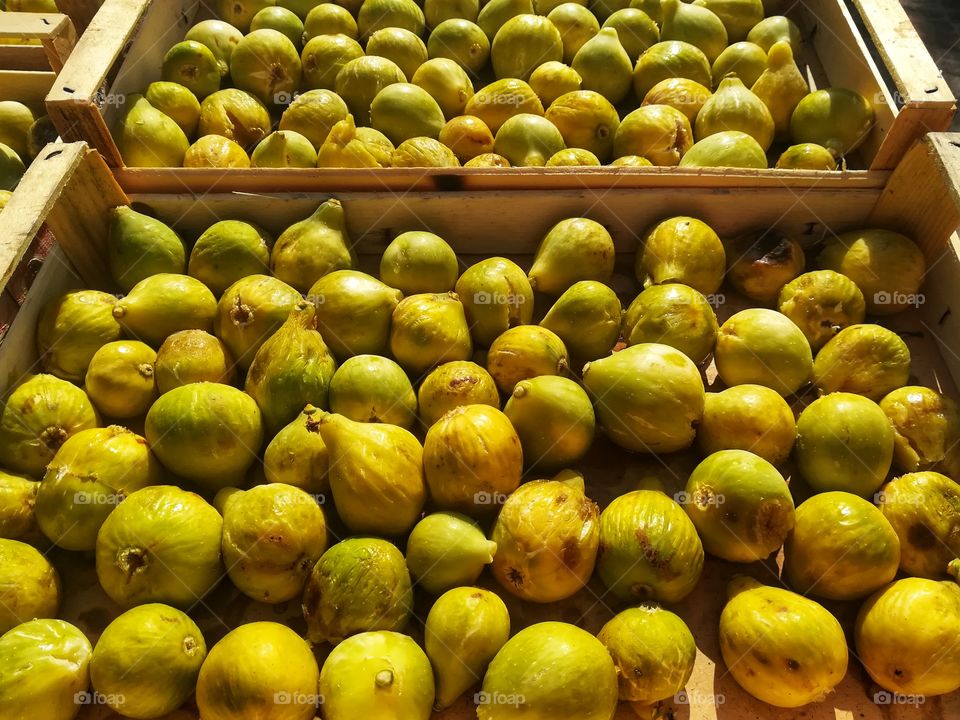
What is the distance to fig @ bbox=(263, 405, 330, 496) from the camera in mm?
3182

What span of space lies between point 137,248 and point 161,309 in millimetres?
488

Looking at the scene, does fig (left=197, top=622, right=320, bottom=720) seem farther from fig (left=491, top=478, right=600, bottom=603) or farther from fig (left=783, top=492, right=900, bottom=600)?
fig (left=783, top=492, right=900, bottom=600)

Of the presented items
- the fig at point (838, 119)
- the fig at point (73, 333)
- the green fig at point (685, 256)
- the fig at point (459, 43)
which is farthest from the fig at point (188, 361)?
the fig at point (838, 119)

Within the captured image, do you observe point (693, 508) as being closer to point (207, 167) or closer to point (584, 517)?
point (584, 517)

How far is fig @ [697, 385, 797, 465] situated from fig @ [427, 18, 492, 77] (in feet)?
10.7

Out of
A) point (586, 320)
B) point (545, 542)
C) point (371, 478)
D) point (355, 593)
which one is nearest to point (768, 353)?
point (586, 320)

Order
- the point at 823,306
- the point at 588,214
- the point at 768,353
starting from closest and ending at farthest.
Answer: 1. the point at 768,353
2. the point at 823,306
3. the point at 588,214

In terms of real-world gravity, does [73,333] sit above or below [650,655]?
above

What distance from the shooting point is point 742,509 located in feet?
9.89

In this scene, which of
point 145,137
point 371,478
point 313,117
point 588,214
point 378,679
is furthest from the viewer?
point 313,117

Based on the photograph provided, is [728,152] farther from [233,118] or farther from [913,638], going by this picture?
[233,118]

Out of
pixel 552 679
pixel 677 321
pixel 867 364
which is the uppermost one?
pixel 677 321

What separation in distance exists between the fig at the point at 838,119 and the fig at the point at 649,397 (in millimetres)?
2120

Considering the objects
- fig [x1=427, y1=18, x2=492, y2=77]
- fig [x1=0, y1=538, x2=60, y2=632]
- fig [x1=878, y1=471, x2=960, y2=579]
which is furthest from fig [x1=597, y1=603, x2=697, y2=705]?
fig [x1=427, y1=18, x2=492, y2=77]
